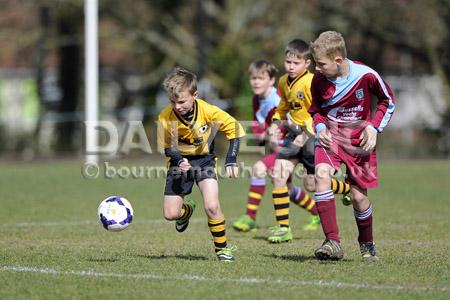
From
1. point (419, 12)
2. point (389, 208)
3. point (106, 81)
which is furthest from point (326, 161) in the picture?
point (106, 81)

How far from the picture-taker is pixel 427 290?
19.9ft

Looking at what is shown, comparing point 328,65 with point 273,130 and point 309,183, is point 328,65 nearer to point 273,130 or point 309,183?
point 273,130

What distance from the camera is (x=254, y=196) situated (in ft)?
35.0

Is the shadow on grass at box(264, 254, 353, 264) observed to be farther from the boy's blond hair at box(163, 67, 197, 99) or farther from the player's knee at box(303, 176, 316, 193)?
the player's knee at box(303, 176, 316, 193)

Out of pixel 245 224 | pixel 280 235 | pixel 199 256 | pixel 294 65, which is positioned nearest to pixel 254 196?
pixel 245 224

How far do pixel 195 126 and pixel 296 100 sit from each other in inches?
87.0

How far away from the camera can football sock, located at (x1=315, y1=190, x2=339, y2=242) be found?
23.8ft

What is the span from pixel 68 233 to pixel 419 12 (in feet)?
61.2

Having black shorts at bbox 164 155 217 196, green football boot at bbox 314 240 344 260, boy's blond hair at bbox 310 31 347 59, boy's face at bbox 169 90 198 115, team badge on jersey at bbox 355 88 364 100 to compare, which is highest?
boy's blond hair at bbox 310 31 347 59

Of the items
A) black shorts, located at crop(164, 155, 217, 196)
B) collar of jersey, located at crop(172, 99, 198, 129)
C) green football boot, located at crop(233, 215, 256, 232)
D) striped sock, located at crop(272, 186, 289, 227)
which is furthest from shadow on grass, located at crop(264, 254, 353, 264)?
green football boot, located at crop(233, 215, 256, 232)

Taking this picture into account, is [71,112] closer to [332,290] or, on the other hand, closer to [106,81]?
[106,81]

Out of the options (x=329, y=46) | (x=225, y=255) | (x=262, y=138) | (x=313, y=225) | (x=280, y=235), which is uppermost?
(x=329, y=46)

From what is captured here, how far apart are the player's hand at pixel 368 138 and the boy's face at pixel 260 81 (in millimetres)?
3135

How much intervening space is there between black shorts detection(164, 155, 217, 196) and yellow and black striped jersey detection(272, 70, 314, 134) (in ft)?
6.66
